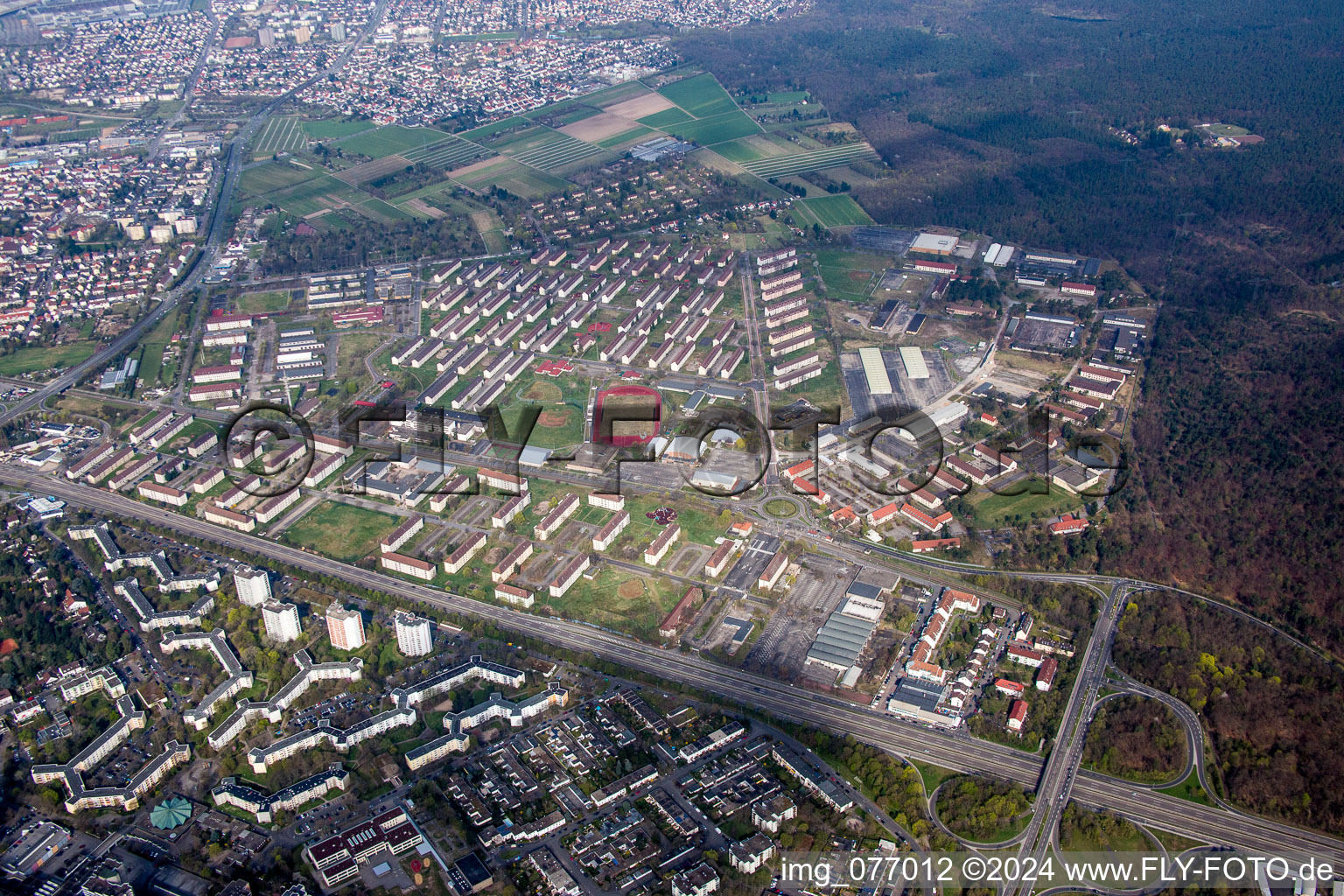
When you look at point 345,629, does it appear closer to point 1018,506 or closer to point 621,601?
point 621,601

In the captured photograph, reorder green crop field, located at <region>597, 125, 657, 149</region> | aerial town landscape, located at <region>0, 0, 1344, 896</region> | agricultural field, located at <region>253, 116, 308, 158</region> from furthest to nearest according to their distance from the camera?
1. green crop field, located at <region>597, 125, 657, 149</region>
2. agricultural field, located at <region>253, 116, 308, 158</region>
3. aerial town landscape, located at <region>0, 0, 1344, 896</region>

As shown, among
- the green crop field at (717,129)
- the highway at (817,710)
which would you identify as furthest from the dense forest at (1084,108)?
the highway at (817,710)

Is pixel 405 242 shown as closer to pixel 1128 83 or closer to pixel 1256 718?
pixel 1256 718

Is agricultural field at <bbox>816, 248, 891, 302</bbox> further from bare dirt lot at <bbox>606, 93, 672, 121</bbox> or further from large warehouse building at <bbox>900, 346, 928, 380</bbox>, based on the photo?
bare dirt lot at <bbox>606, 93, 672, 121</bbox>

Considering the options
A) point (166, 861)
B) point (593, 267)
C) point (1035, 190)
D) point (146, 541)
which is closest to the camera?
point (166, 861)

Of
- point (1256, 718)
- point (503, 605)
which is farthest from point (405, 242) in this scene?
point (1256, 718)

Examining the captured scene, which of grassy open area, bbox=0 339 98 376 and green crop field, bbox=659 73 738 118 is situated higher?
green crop field, bbox=659 73 738 118

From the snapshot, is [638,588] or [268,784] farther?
[638,588]

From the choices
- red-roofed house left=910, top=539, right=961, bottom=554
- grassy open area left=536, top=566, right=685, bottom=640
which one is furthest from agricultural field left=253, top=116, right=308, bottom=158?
red-roofed house left=910, top=539, right=961, bottom=554
